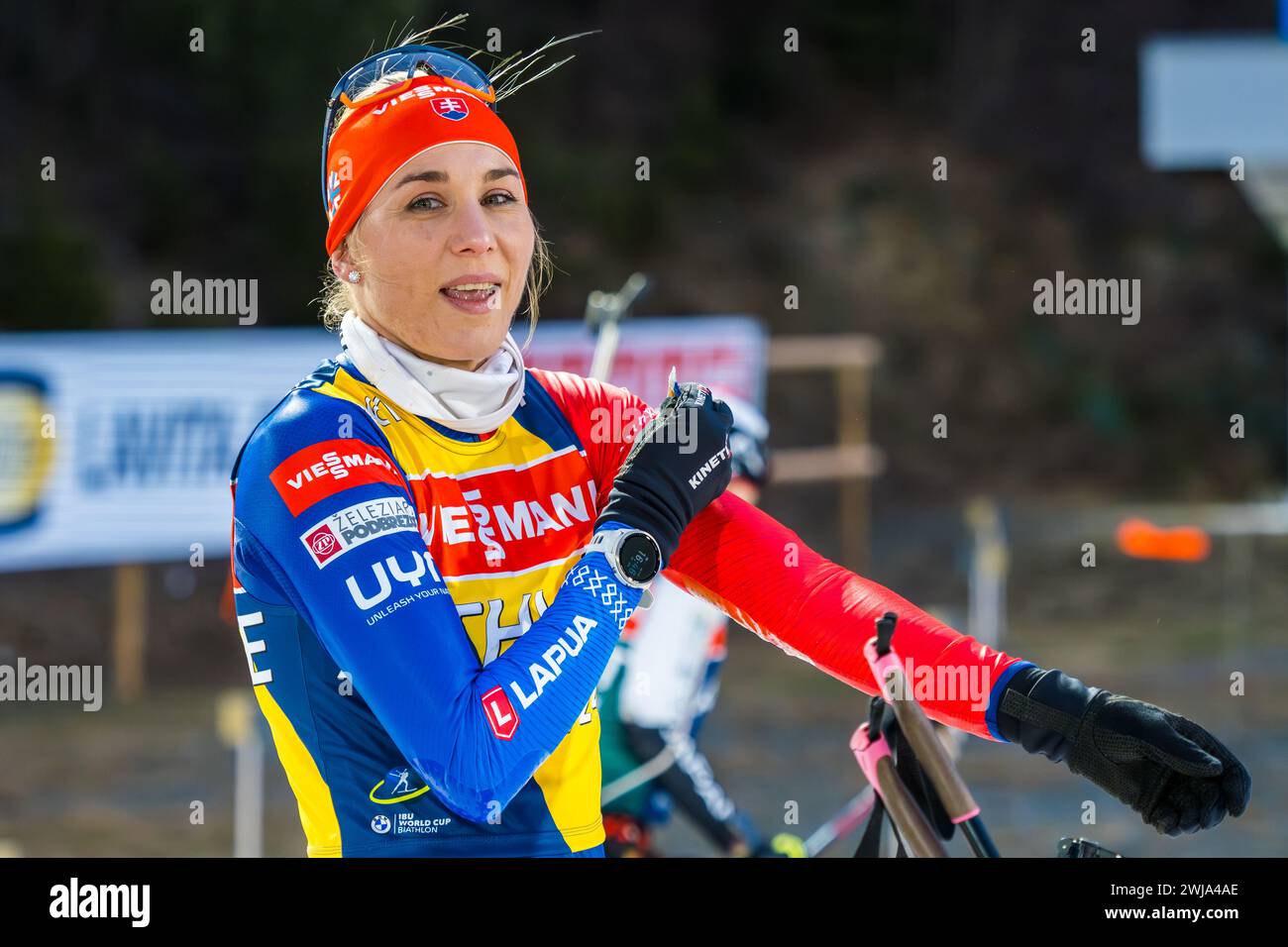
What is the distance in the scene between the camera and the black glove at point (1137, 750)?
6.17 feet

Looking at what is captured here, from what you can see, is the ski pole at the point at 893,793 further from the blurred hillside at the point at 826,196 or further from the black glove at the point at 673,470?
the blurred hillside at the point at 826,196

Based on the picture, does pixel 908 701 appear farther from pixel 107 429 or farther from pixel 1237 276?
pixel 1237 276

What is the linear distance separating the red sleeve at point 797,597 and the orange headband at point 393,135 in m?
0.36

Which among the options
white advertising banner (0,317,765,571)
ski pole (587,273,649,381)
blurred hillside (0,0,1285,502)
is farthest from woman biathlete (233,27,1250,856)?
blurred hillside (0,0,1285,502)

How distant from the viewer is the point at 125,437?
8625mm

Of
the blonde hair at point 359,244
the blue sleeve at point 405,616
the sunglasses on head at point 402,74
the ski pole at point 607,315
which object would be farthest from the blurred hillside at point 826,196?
the blue sleeve at point 405,616

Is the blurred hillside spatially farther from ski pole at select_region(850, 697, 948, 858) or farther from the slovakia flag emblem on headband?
ski pole at select_region(850, 697, 948, 858)

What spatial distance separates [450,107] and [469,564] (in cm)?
61

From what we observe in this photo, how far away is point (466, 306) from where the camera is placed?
200cm

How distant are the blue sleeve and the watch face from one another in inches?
0.8

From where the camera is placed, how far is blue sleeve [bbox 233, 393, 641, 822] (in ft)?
5.78

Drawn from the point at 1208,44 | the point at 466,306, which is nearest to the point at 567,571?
the point at 466,306
